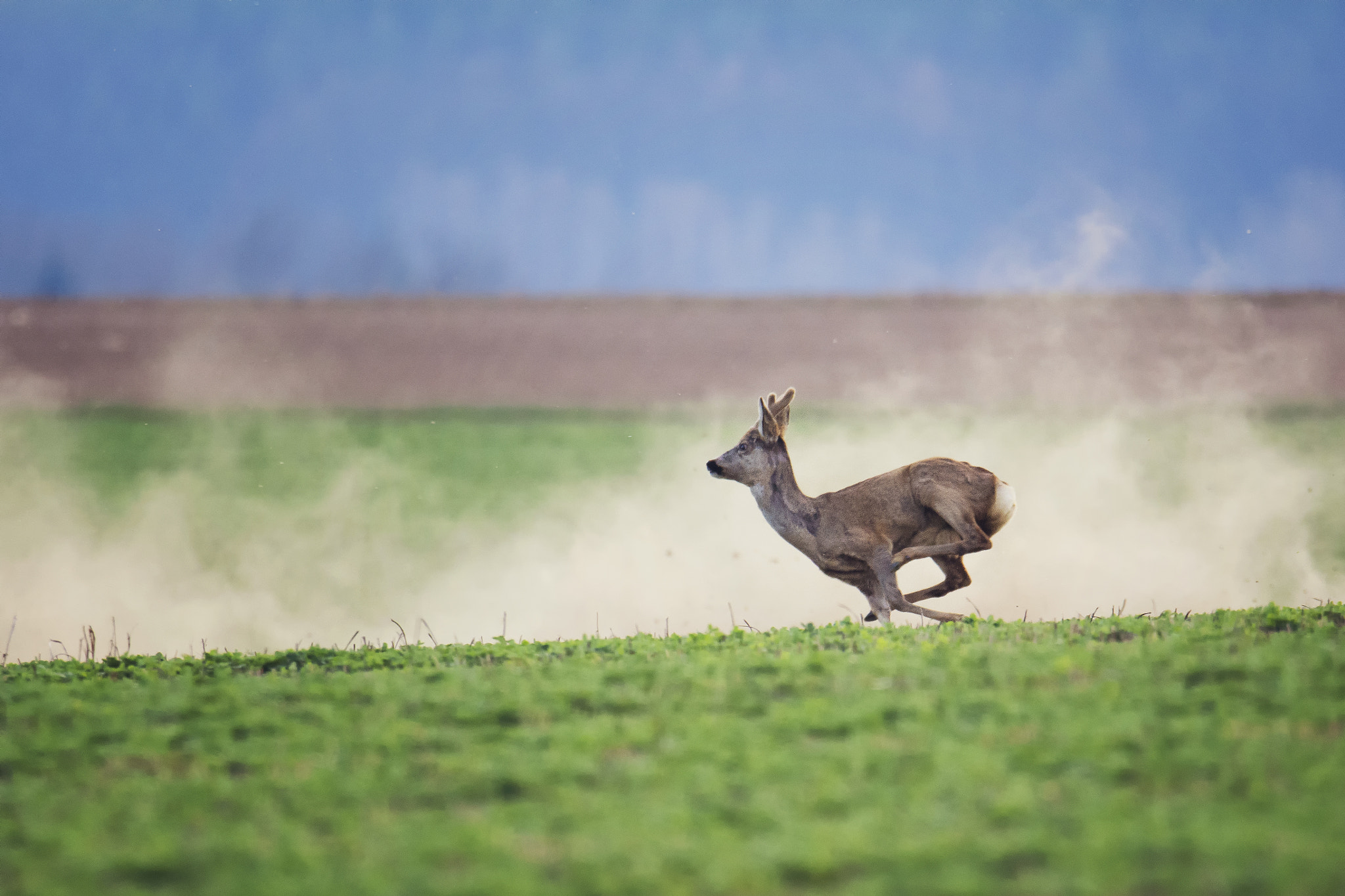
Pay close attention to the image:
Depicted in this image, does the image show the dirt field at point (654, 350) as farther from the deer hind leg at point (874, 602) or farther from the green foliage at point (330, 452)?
the deer hind leg at point (874, 602)

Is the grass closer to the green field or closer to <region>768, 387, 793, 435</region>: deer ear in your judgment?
the green field

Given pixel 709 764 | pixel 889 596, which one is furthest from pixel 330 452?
pixel 709 764

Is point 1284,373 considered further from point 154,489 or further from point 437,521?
point 154,489

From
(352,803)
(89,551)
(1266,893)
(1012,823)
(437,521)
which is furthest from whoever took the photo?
(437,521)

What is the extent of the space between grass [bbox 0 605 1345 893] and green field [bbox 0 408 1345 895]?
0.02 m

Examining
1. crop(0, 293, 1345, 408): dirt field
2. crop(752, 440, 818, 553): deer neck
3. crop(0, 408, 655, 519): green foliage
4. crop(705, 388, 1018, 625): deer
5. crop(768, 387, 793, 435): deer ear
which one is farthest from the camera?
crop(0, 293, 1345, 408): dirt field

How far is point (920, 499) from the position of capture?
13.6 m

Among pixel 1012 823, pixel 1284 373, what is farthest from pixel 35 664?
pixel 1284 373

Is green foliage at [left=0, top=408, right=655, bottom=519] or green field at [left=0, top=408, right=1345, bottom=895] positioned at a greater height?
green foliage at [left=0, top=408, right=655, bottom=519]

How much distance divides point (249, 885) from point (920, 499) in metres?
9.19

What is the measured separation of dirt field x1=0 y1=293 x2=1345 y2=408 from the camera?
112 feet

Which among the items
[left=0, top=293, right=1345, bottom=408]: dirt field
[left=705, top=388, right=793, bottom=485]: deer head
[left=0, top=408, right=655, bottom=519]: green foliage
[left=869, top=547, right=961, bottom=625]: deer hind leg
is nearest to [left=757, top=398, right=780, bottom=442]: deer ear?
[left=705, top=388, right=793, bottom=485]: deer head

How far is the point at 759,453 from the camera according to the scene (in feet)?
47.2

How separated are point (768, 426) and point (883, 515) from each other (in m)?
1.57
